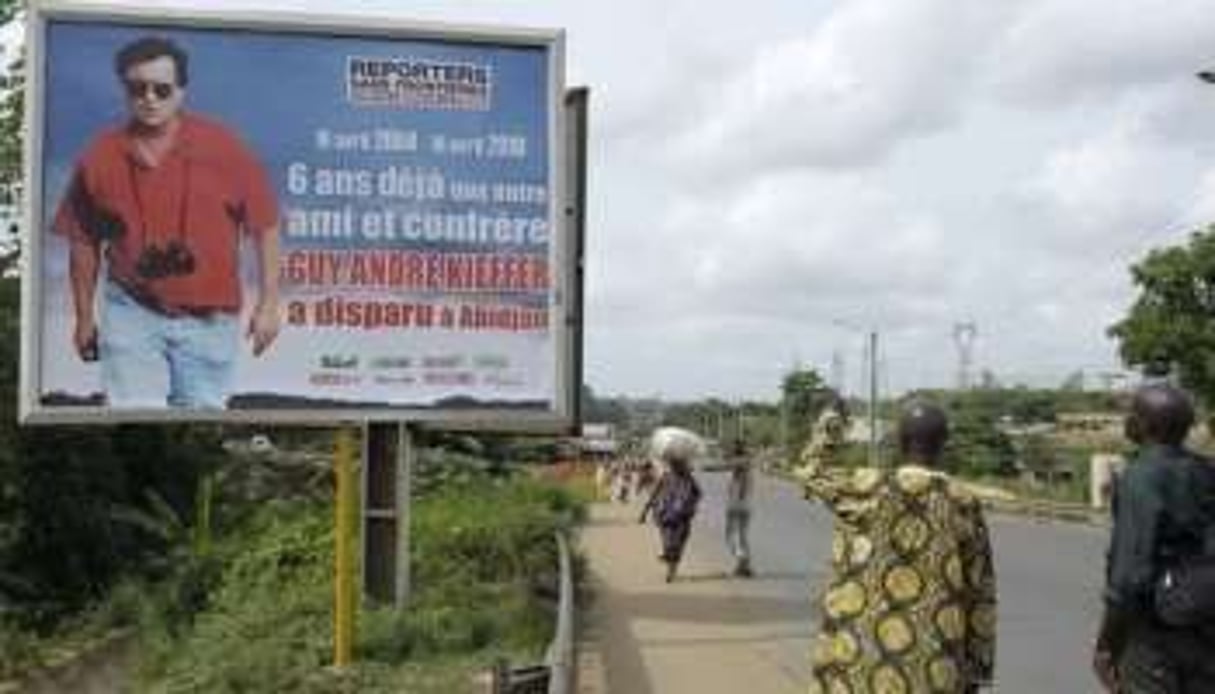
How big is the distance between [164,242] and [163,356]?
736mm

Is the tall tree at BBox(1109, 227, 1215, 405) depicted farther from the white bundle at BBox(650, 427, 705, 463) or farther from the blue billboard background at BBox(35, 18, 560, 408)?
the blue billboard background at BBox(35, 18, 560, 408)

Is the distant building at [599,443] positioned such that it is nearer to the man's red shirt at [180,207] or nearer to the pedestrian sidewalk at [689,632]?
the pedestrian sidewalk at [689,632]

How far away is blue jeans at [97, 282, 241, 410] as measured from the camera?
1481cm

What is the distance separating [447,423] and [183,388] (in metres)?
1.77

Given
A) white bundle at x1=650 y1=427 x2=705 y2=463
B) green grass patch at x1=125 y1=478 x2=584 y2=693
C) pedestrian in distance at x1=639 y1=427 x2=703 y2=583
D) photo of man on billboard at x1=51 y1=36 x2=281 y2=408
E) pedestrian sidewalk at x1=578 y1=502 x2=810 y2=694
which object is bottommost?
pedestrian sidewalk at x1=578 y1=502 x2=810 y2=694

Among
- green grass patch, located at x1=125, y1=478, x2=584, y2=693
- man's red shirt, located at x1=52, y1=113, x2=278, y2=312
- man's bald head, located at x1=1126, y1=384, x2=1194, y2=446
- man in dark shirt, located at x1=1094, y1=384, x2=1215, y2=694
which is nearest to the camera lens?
man in dark shirt, located at x1=1094, y1=384, x2=1215, y2=694

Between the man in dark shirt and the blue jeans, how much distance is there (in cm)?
906

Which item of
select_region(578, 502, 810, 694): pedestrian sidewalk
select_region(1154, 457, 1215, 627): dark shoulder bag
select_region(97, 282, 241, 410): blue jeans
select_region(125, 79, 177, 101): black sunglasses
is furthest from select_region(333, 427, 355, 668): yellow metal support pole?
select_region(1154, 457, 1215, 627): dark shoulder bag

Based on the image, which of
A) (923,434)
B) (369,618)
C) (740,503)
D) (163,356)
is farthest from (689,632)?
(923,434)

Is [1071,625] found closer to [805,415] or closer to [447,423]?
[447,423]

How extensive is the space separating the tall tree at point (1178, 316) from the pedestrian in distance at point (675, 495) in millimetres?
37929

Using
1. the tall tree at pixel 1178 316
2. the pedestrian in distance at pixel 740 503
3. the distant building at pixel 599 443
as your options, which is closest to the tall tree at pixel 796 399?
the distant building at pixel 599 443

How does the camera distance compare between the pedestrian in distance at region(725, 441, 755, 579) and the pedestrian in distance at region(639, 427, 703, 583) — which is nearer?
the pedestrian in distance at region(639, 427, 703, 583)

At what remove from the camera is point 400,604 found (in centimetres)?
1623
